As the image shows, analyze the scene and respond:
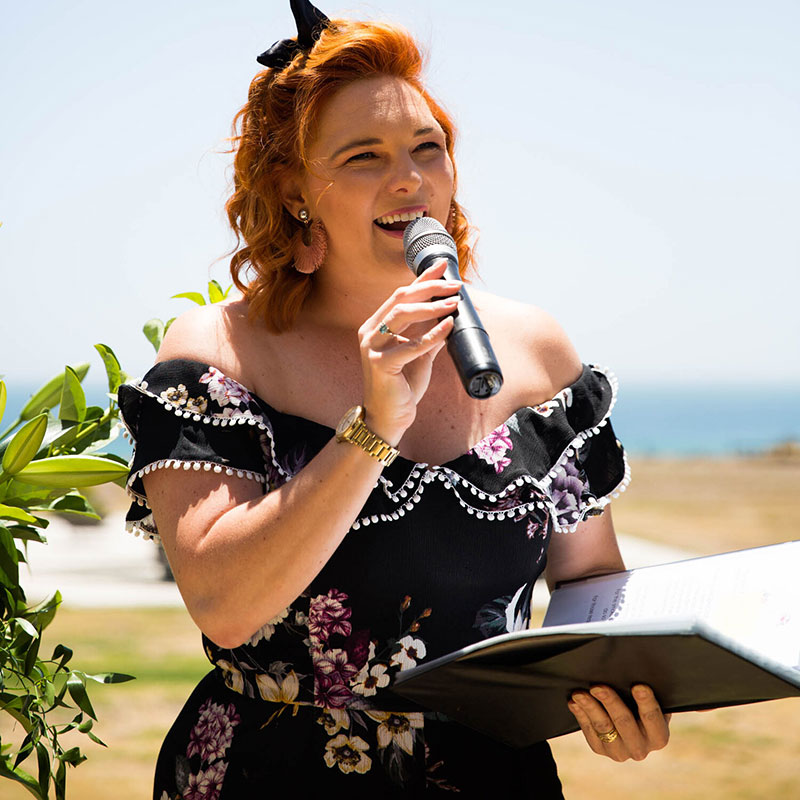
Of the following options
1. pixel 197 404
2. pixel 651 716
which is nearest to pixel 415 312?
pixel 197 404

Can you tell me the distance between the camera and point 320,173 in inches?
66.7

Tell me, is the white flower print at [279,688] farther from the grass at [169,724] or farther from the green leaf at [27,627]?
the grass at [169,724]

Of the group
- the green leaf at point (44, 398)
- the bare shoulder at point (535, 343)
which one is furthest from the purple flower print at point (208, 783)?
the bare shoulder at point (535, 343)

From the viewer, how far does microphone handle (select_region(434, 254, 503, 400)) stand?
1.21m

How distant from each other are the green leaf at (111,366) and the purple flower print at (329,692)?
2.23 ft

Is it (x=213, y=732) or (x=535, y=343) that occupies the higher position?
(x=535, y=343)

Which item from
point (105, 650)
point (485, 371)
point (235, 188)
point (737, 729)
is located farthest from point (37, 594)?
point (485, 371)

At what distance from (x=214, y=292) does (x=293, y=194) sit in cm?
43

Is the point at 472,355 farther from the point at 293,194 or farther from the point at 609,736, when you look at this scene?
the point at 293,194

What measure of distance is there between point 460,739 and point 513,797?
5.0 inches

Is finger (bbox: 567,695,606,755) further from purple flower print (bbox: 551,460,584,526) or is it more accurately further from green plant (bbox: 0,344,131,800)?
green plant (bbox: 0,344,131,800)

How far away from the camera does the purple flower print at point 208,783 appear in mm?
1622

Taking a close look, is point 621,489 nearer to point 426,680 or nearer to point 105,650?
point 426,680

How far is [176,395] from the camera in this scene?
1.56m
